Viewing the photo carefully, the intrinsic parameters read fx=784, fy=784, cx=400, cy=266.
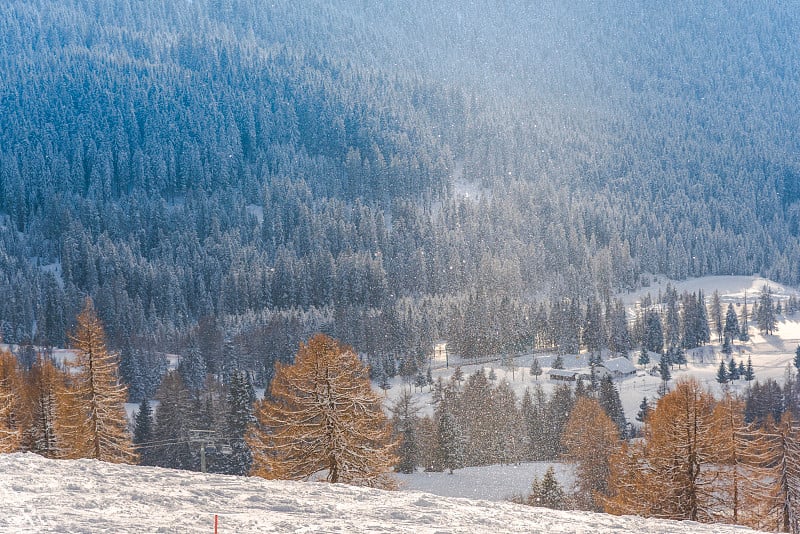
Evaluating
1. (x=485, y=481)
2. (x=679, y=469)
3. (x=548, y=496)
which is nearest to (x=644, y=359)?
(x=485, y=481)

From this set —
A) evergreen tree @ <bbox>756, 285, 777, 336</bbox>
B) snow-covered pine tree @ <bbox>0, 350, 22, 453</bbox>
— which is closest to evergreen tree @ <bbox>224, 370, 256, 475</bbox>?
snow-covered pine tree @ <bbox>0, 350, 22, 453</bbox>

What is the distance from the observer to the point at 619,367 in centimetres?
12950

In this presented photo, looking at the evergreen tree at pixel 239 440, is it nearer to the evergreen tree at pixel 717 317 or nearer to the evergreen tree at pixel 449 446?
the evergreen tree at pixel 449 446

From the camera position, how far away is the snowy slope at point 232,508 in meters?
13.5

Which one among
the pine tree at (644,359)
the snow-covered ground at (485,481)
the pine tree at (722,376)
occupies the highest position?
the pine tree at (644,359)

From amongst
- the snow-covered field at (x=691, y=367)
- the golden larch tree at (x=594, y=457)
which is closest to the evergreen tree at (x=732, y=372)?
the snow-covered field at (x=691, y=367)

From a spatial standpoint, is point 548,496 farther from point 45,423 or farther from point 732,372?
point 732,372

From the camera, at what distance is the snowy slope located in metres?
13.5

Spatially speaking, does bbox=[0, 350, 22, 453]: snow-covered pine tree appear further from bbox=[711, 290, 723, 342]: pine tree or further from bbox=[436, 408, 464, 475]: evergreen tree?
bbox=[711, 290, 723, 342]: pine tree

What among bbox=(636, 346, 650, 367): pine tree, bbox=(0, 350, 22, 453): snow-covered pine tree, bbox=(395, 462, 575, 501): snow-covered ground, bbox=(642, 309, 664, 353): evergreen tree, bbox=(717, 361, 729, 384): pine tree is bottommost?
bbox=(395, 462, 575, 501): snow-covered ground

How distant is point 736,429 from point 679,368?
4252 inches

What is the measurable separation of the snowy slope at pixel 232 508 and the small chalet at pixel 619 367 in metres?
113

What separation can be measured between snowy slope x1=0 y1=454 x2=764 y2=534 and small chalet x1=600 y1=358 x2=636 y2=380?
113136mm

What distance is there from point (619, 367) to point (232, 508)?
4801 inches
